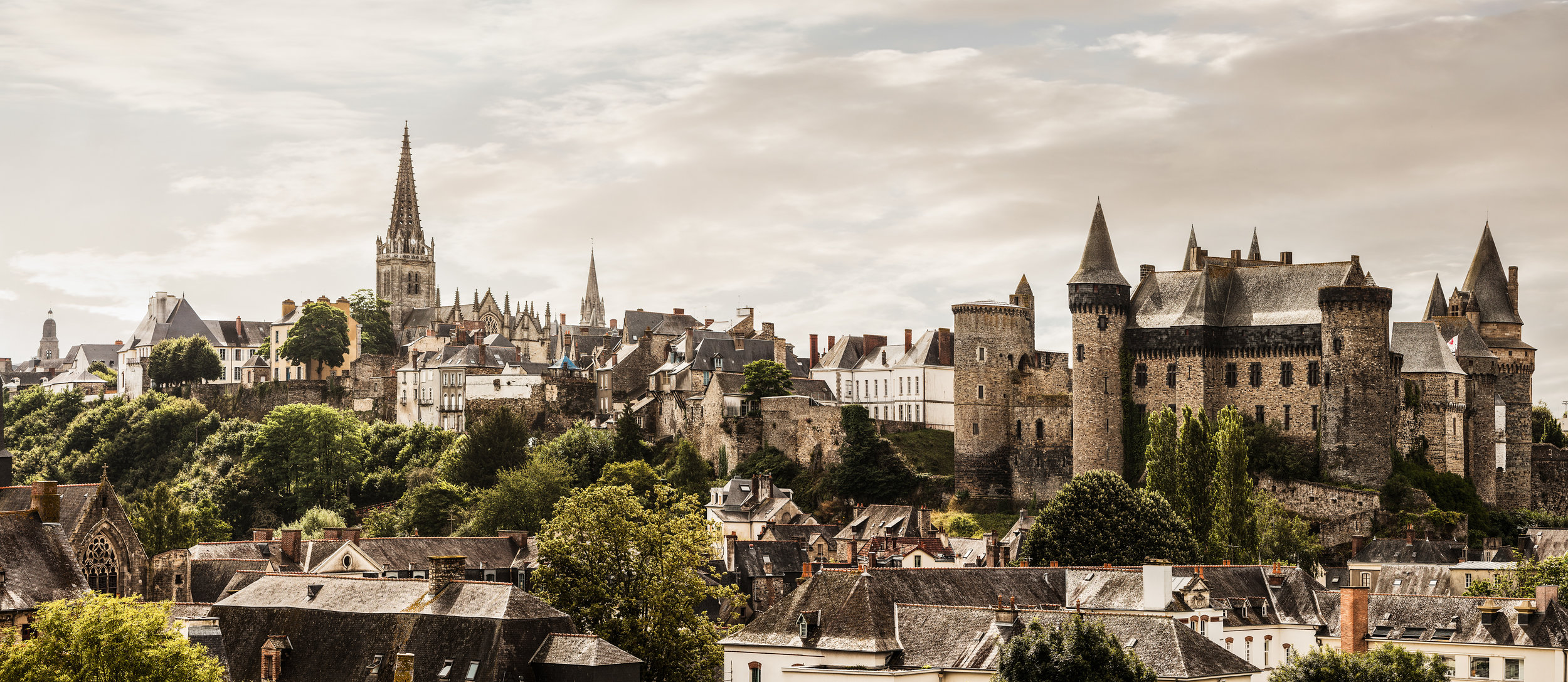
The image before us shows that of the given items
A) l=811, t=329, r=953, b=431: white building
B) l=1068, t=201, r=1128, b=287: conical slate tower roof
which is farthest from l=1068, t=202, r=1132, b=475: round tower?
l=811, t=329, r=953, b=431: white building

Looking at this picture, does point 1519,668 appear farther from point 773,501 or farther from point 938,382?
point 938,382

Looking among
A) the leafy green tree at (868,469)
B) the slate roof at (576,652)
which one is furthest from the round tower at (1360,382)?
the slate roof at (576,652)

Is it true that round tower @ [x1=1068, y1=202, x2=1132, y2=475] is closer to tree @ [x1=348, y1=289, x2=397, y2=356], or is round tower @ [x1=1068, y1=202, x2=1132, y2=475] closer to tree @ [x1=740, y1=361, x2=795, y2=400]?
tree @ [x1=740, y1=361, x2=795, y2=400]

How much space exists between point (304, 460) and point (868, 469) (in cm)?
3328

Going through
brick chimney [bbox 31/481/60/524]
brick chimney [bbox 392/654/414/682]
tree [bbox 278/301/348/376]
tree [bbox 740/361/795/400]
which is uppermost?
Answer: tree [bbox 278/301/348/376]

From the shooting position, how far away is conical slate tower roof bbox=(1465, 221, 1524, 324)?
87375 millimetres

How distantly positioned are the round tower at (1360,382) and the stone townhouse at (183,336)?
79.1m

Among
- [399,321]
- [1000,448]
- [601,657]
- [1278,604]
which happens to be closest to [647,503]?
[1000,448]

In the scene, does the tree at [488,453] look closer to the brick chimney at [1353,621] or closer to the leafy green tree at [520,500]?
the leafy green tree at [520,500]

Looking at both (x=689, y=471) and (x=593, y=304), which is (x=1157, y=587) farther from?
(x=593, y=304)

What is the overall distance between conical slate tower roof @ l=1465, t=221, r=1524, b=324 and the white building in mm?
27183

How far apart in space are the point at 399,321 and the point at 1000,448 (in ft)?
219

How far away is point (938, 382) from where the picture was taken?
317 feet

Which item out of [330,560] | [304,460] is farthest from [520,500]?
[330,560]
